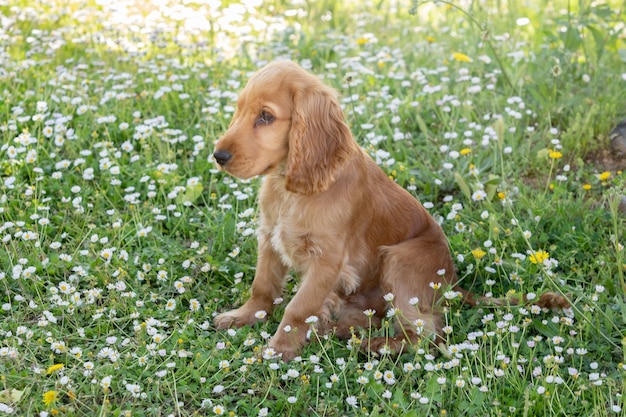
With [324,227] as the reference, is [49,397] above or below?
below

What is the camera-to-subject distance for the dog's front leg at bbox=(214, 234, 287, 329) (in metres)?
3.63

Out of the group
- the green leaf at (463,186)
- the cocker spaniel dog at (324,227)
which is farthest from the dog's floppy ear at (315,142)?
the green leaf at (463,186)

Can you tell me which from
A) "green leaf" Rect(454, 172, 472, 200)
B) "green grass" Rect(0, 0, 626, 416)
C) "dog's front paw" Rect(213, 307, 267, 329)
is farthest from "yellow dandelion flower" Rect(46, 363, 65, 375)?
"green leaf" Rect(454, 172, 472, 200)

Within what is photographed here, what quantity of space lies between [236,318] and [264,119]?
93 cm

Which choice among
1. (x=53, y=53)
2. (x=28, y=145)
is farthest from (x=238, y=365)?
(x=53, y=53)

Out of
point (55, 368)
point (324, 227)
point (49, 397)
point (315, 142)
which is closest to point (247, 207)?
point (324, 227)

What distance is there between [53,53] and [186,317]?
3.01 m

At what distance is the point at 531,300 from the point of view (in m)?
3.52

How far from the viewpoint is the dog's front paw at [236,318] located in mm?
3588

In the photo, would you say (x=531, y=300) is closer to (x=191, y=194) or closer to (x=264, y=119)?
(x=264, y=119)

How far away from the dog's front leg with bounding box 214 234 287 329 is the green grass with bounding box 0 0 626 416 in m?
0.09

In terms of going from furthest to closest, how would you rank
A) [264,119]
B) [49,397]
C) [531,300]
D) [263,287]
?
[263,287]
[531,300]
[264,119]
[49,397]

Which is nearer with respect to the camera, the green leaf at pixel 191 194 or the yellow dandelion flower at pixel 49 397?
the yellow dandelion flower at pixel 49 397

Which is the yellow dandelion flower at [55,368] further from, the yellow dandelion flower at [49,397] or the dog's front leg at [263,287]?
the dog's front leg at [263,287]
